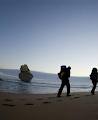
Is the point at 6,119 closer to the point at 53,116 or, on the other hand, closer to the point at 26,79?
the point at 53,116

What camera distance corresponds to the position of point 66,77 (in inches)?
600

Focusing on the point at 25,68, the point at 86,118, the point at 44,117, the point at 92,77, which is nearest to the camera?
the point at 86,118

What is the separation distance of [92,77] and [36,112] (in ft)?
31.2

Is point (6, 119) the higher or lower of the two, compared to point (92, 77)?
lower

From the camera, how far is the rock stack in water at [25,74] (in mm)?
72681

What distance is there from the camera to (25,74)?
77.0 meters

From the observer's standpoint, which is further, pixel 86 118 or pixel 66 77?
pixel 66 77

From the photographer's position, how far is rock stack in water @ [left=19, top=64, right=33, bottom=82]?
72.7 meters

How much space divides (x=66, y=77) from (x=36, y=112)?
7283 millimetres

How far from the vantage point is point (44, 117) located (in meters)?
7.28

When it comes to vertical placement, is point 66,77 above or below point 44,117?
above

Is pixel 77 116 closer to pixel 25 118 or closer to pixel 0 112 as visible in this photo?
pixel 25 118

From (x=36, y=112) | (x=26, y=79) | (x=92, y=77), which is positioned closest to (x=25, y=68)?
(x=26, y=79)

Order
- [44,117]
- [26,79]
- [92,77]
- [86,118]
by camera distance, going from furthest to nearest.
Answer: [26,79]
[92,77]
[44,117]
[86,118]
